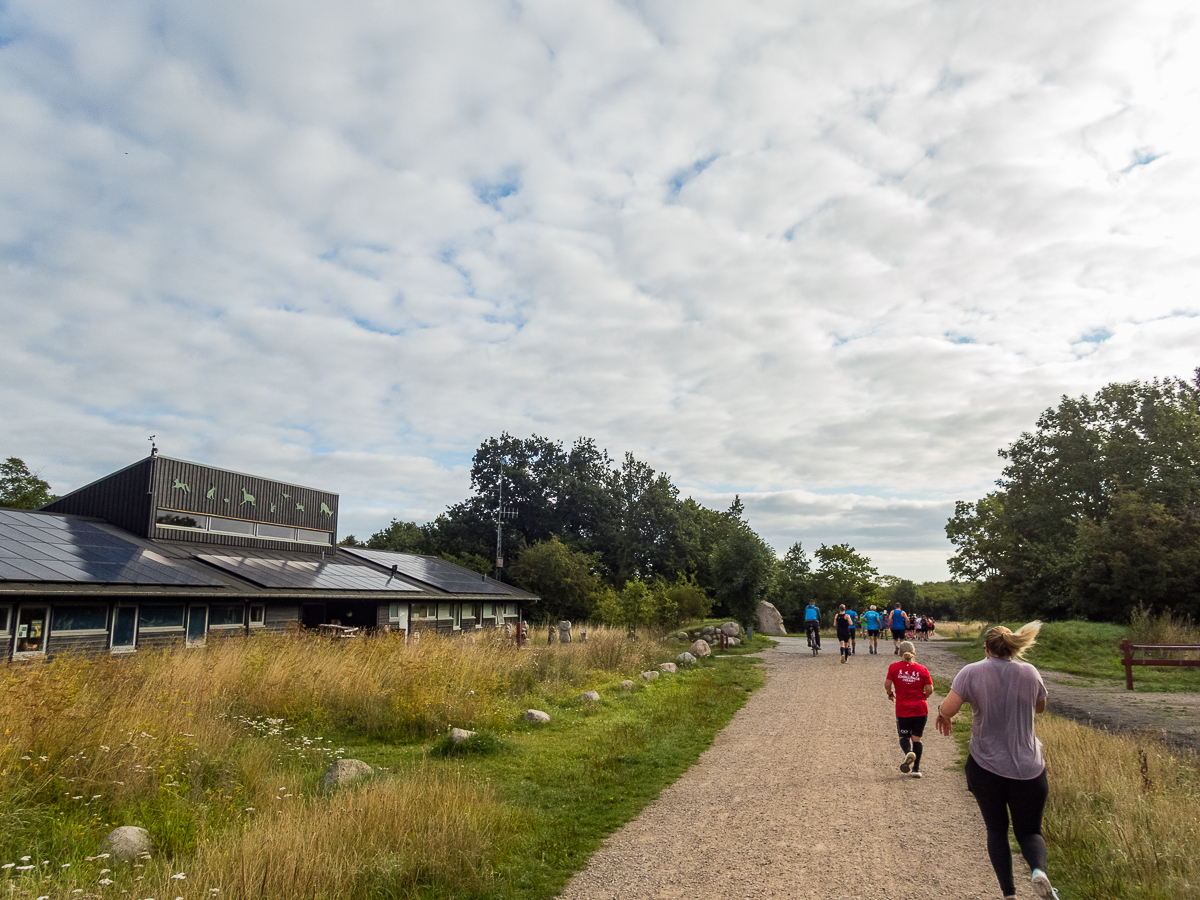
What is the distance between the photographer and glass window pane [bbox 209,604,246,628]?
803 inches

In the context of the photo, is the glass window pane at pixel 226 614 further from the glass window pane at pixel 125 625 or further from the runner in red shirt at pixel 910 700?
the runner in red shirt at pixel 910 700

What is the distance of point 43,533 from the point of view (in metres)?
19.0

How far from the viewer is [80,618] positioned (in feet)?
54.0

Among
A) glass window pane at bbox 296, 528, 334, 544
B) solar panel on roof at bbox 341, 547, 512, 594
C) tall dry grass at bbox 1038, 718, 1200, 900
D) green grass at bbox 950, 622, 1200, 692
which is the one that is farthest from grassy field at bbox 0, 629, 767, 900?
glass window pane at bbox 296, 528, 334, 544

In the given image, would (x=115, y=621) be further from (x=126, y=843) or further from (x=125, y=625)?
(x=126, y=843)

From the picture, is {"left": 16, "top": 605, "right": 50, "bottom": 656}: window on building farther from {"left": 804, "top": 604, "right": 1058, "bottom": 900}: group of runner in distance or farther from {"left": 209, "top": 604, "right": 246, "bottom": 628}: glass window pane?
{"left": 804, "top": 604, "right": 1058, "bottom": 900}: group of runner in distance

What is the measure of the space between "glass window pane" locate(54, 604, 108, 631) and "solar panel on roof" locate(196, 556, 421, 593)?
4830mm

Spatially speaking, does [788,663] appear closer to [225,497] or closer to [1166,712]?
[1166,712]

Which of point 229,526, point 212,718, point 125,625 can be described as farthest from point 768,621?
point 212,718

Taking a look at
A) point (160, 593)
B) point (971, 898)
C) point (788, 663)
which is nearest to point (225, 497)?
point (160, 593)

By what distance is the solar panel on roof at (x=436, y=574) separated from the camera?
31.8 meters

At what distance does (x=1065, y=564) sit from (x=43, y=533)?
120 feet

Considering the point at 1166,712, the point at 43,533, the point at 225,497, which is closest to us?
the point at 1166,712

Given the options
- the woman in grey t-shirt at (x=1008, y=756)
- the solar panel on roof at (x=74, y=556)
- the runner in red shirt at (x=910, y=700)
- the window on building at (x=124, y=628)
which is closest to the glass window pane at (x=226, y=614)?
the solar panel on roof at (x=74, y=556)
